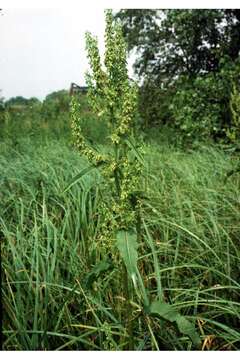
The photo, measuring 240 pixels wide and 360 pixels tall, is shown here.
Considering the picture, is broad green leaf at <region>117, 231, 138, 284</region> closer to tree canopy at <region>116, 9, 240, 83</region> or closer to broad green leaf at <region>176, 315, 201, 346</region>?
broad green leaf at <region>176, 315, 201, 346</region>

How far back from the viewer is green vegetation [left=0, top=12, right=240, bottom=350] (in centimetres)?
156

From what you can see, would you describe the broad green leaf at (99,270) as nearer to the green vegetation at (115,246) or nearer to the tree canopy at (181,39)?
the green vegetation at (115,246)

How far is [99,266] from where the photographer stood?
151cm

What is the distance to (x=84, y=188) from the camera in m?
2.70

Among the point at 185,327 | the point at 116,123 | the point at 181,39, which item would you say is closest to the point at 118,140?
the point at 116,123

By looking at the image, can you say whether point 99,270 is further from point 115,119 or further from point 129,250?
point 115,119

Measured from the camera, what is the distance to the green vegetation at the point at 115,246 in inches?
61.3

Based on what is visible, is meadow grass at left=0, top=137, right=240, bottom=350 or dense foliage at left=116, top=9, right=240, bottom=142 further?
dense foliage at left=116, top=9, right=240, bottom=142

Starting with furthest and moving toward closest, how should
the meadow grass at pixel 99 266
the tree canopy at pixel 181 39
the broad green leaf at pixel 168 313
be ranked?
the tree canopy at pixel 181 39
the meadow grass at pixel 99 266
the broad green leaf at pixel 168 313

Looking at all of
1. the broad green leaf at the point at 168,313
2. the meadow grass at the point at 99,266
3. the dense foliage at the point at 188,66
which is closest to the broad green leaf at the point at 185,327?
the broad green leaf at the point at 168,313

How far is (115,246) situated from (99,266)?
333mm

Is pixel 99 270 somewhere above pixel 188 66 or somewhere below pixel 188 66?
below

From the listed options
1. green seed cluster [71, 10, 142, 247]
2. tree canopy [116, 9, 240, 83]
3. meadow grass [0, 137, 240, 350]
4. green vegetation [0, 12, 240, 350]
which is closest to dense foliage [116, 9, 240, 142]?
tree canopy [116, 9, 240, 83]

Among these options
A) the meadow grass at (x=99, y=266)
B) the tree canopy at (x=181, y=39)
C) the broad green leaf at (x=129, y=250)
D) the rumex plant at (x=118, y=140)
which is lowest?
the meadow grass at (x=99, y=266)
